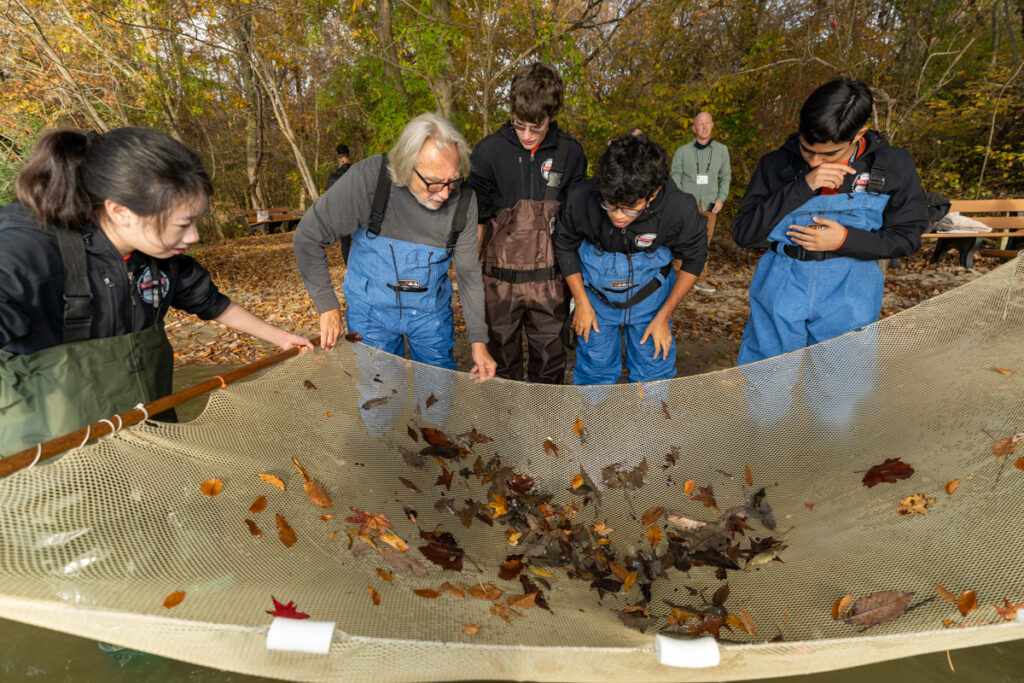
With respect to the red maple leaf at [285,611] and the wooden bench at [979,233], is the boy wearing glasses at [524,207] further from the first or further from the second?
the wooden bench at [979,233]

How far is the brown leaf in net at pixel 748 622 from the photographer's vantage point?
4.89 ft

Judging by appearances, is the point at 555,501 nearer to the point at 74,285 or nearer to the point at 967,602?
the point at 967,602

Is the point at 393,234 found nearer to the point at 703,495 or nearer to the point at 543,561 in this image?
the point at 543,561

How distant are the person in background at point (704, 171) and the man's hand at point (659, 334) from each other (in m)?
4.54

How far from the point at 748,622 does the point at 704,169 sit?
679 centimetres

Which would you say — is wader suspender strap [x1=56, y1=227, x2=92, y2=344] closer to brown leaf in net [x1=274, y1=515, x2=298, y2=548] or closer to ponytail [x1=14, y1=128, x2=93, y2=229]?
ponytail [x1=14, y1=128, x2=93, y2=229]

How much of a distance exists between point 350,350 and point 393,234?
59cm

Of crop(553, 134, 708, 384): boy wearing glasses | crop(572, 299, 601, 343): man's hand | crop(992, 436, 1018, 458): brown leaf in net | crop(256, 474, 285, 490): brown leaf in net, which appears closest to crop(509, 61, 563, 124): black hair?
crop(553, 134, 708, 384): boy wearing glasses

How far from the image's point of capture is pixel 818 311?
2.40m

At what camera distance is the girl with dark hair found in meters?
1.43

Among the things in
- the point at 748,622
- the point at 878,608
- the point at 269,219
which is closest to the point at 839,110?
the point at 878,608

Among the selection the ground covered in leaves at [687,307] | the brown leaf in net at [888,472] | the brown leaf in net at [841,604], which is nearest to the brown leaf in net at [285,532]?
the brown leaf in net at [841,604]

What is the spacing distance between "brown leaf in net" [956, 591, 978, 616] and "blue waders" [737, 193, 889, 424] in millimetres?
913

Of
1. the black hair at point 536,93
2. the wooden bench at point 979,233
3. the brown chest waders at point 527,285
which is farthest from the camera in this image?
the wooden bench at point 979,233
